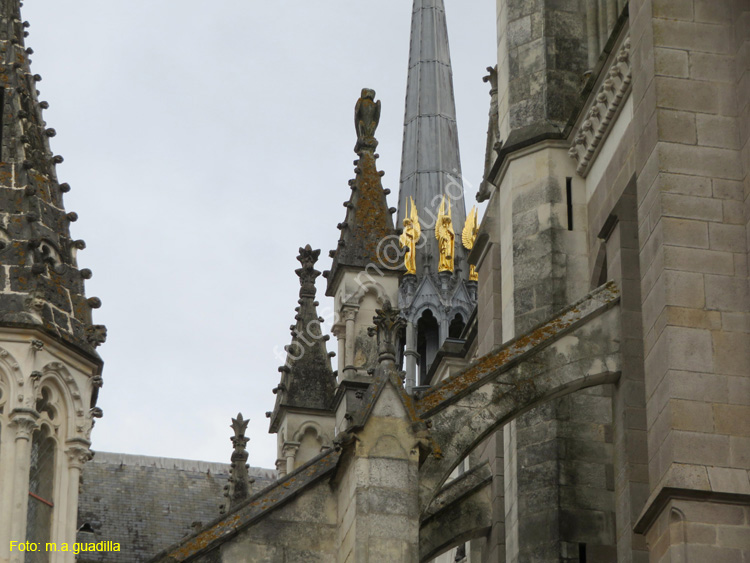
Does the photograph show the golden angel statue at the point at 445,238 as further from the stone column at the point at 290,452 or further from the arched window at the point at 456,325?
the stone column at the point at 290,452

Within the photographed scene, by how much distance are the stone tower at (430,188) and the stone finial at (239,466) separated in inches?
352

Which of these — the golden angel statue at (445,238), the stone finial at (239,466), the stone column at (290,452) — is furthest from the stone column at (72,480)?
the golden angel statue at (445,238)

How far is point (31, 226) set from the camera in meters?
16.8

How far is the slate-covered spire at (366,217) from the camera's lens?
2756 centimetres

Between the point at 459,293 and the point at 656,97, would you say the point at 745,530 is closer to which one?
the point at 656,97

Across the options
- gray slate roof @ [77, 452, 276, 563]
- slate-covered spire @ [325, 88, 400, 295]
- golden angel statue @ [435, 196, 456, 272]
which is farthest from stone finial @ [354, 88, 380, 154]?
golden angel statue @ [435, 196, 456, 272]

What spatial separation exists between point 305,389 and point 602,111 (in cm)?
1305

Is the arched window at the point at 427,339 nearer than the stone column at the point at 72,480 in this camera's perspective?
No

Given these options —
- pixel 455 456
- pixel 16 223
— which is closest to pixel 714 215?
pixel 455 456

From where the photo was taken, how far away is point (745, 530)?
509 inches

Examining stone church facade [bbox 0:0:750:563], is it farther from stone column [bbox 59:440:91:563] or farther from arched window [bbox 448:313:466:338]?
arched window [bbox 448:313:466:338]

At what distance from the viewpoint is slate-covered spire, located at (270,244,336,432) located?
29.8m

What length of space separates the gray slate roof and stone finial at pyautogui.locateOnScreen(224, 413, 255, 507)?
115 inches

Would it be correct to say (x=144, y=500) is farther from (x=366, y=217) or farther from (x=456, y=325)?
(x=456, y=325)
